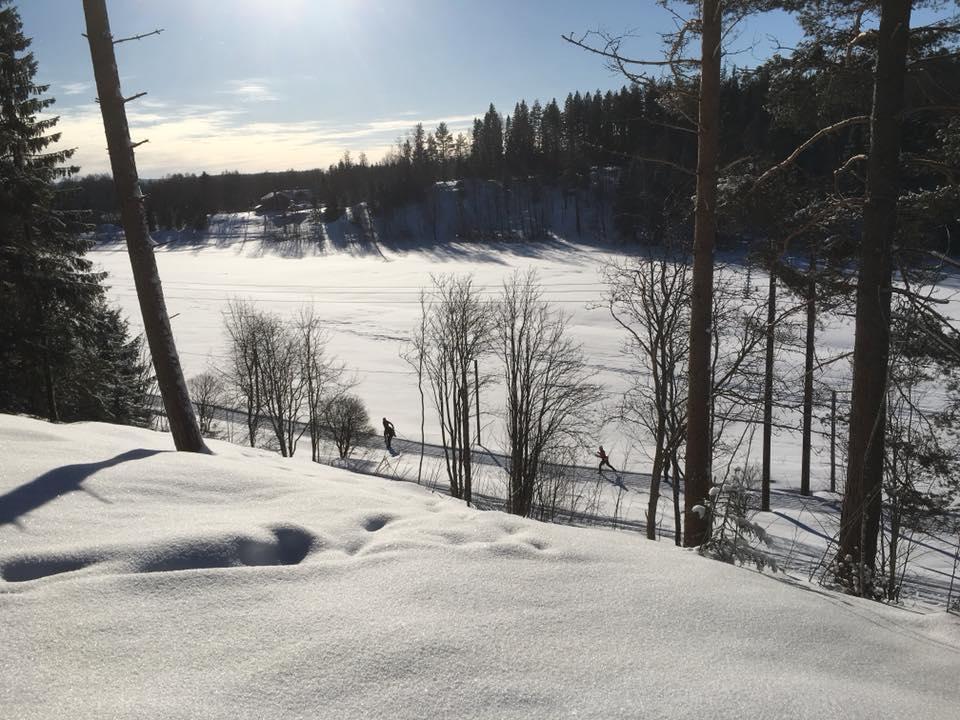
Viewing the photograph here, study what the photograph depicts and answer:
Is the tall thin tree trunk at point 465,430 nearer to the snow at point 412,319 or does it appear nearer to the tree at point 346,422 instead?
the snow at point 412,319

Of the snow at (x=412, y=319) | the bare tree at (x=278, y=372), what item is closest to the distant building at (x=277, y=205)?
the snow at (x=412, y=319)

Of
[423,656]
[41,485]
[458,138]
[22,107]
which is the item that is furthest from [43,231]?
[458,138]

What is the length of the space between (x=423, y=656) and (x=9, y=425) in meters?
4.78

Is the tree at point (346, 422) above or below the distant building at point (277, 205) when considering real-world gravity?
below

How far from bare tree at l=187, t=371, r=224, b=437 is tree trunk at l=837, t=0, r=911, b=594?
1077 inches

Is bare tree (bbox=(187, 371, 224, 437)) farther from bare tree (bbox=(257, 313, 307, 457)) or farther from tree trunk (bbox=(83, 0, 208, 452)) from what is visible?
tree trunk (bbox=(83, 0, 208, 452))

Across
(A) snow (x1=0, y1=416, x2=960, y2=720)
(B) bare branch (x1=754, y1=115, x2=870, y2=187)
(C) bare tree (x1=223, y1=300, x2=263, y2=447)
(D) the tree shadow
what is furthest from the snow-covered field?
(D) the tree shadow

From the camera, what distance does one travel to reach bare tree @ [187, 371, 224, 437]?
2920 centimetres

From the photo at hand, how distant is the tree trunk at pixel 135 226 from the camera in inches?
247

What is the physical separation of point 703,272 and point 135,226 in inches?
243

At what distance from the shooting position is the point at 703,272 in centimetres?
683

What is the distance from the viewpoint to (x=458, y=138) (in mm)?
111188

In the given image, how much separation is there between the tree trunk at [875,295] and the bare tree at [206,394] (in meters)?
27.3

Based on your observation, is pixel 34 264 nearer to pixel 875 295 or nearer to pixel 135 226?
pixel 135 226
